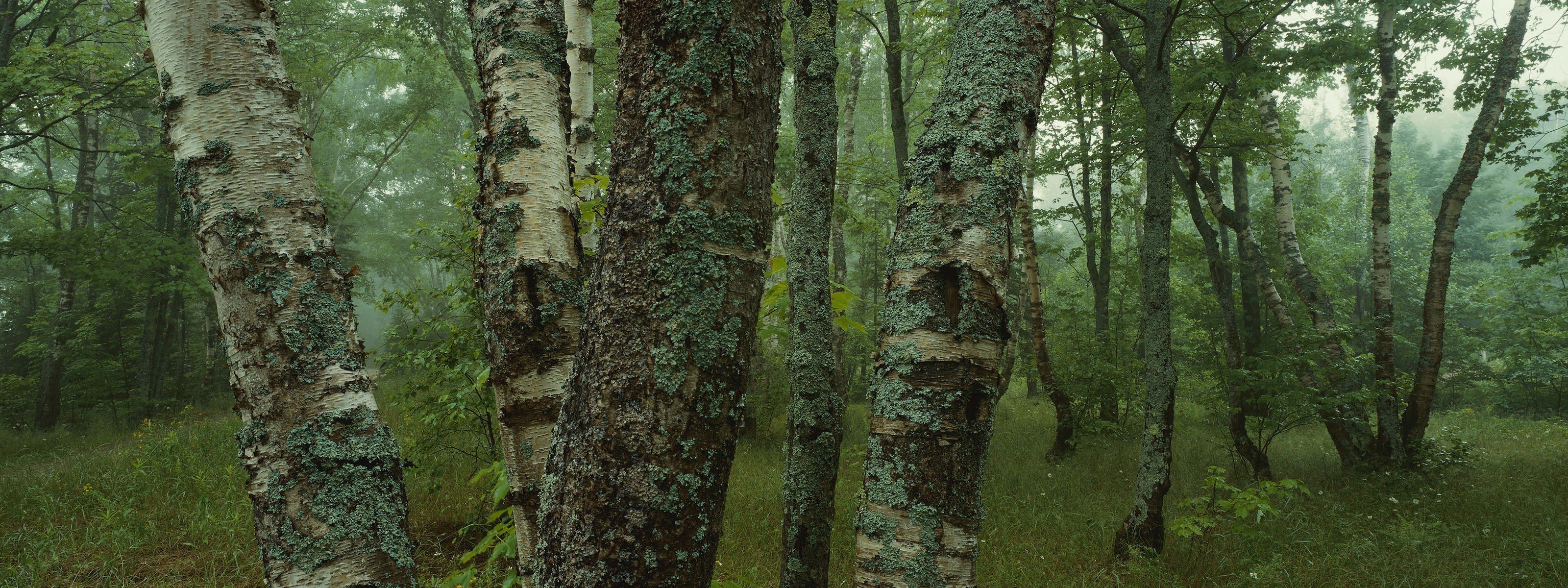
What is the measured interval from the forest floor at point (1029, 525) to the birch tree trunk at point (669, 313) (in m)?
2.45

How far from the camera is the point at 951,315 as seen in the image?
139 centimetres

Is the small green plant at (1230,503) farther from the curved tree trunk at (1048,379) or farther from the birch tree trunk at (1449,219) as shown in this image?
the birch tree trunk at (1449,219)

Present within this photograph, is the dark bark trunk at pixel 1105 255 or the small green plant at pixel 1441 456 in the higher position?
the dark bark trunk at pixel 1105 255

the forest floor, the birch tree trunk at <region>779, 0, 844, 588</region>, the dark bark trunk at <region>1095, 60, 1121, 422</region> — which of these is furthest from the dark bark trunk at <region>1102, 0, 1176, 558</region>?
the dark bark trunk at <region>1095, 60, 1121, 422</region>

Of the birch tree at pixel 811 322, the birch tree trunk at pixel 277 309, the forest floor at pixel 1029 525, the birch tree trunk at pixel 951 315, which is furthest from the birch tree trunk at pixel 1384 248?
the birch tree trunk at pixel 277 309

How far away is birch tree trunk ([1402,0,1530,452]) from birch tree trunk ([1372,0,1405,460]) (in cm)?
24

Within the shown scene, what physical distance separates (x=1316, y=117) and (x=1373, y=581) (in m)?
72.5

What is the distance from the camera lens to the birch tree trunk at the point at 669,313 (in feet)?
3.37

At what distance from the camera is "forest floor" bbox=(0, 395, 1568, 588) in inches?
193

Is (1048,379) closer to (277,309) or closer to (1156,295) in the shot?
(1156,295)

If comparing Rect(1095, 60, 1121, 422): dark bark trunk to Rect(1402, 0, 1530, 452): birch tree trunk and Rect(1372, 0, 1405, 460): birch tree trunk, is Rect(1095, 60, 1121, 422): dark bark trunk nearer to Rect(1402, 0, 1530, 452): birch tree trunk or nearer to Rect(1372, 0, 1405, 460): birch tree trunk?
Rect(1372, 0, 1405, 460): birch tree trunk

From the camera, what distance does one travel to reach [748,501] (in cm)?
667

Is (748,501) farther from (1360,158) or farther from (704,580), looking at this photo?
(1360,158)

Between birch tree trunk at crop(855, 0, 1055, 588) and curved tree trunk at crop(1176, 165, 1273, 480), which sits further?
curved tree trunk at crop(1176, 165, 1273, 480)
